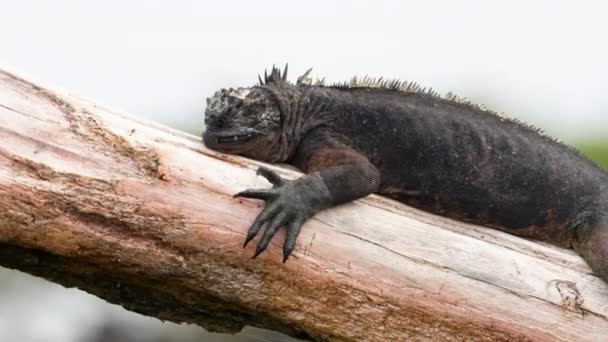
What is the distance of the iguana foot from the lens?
18.9ft

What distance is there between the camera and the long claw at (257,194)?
5.82 m

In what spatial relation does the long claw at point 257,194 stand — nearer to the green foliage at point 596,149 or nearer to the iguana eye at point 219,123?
the iguana eye at point 219,123

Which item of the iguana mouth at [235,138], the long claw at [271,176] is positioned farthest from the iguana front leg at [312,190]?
the iguana mouth at [235,138]

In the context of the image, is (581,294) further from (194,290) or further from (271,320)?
(194,290)

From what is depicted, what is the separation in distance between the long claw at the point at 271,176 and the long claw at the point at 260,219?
233 mm

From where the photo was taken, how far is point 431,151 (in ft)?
23.9

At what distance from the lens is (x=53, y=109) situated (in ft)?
19.2

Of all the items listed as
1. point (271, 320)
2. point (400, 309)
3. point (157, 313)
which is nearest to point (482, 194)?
point (400, 309)

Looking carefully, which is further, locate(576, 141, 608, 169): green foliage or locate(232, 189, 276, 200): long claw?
locate(576, 141, 608, 169): green foliage

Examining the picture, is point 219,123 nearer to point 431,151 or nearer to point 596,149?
point 431,151

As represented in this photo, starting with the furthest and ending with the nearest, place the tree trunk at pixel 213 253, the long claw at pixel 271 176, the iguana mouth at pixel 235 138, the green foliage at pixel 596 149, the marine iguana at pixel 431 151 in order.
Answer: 1. the green foliage at pixel 596 149
2. the marine iguana at pixel 431 151
3. the iguana mouth at pixel 235 138
4. the long claw at pixel 271 176
5. the tree trunk at pixel 213 253

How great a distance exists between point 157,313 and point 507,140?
10.5 ft

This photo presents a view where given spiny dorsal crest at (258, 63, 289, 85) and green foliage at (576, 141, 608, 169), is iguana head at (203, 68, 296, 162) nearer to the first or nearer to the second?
spiny dorsal crest at (258, 63, 289, 85)

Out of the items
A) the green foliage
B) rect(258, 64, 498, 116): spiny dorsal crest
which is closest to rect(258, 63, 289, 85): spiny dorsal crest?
rect(258, 64, 498, 116): spiny dorsal crest
